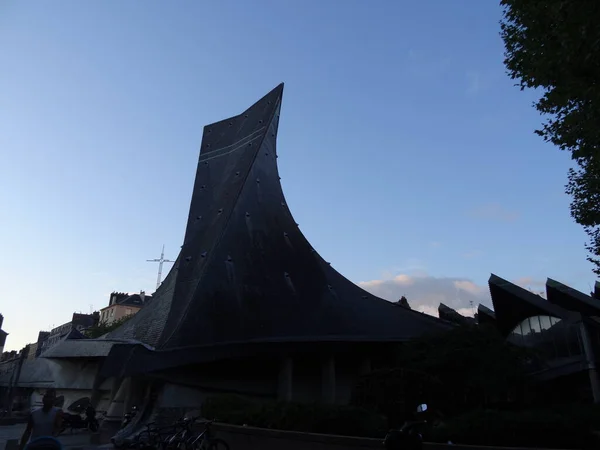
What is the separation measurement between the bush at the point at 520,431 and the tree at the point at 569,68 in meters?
5.20

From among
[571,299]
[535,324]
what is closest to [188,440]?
[535,324]

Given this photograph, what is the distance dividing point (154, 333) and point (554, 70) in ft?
56.4

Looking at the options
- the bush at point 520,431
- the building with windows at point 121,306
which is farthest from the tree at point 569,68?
the building with windows at point 121,306

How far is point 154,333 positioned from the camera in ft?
64.1

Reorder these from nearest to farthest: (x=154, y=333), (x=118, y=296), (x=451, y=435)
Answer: (x=451, y=435)
(x=154, y=333)
(x=118, y=296)

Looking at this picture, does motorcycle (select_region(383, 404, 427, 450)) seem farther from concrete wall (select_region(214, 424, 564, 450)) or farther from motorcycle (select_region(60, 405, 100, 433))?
motorcycle (select_region(60, 405, 100, 433))

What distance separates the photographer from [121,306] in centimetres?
7300

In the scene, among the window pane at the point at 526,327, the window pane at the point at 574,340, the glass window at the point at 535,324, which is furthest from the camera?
the window pane at the point at 526,327

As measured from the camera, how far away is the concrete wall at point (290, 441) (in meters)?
7.85

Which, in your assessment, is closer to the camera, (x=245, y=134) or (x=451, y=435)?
(x=451, y=435)

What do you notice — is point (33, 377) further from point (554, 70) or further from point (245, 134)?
point (554, 70)

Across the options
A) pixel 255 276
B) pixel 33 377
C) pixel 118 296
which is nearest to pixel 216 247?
pixel 255 276

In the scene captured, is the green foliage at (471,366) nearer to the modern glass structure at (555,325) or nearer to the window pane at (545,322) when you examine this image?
the modern glass structure at (555,325)

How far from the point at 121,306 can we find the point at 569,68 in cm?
7466
